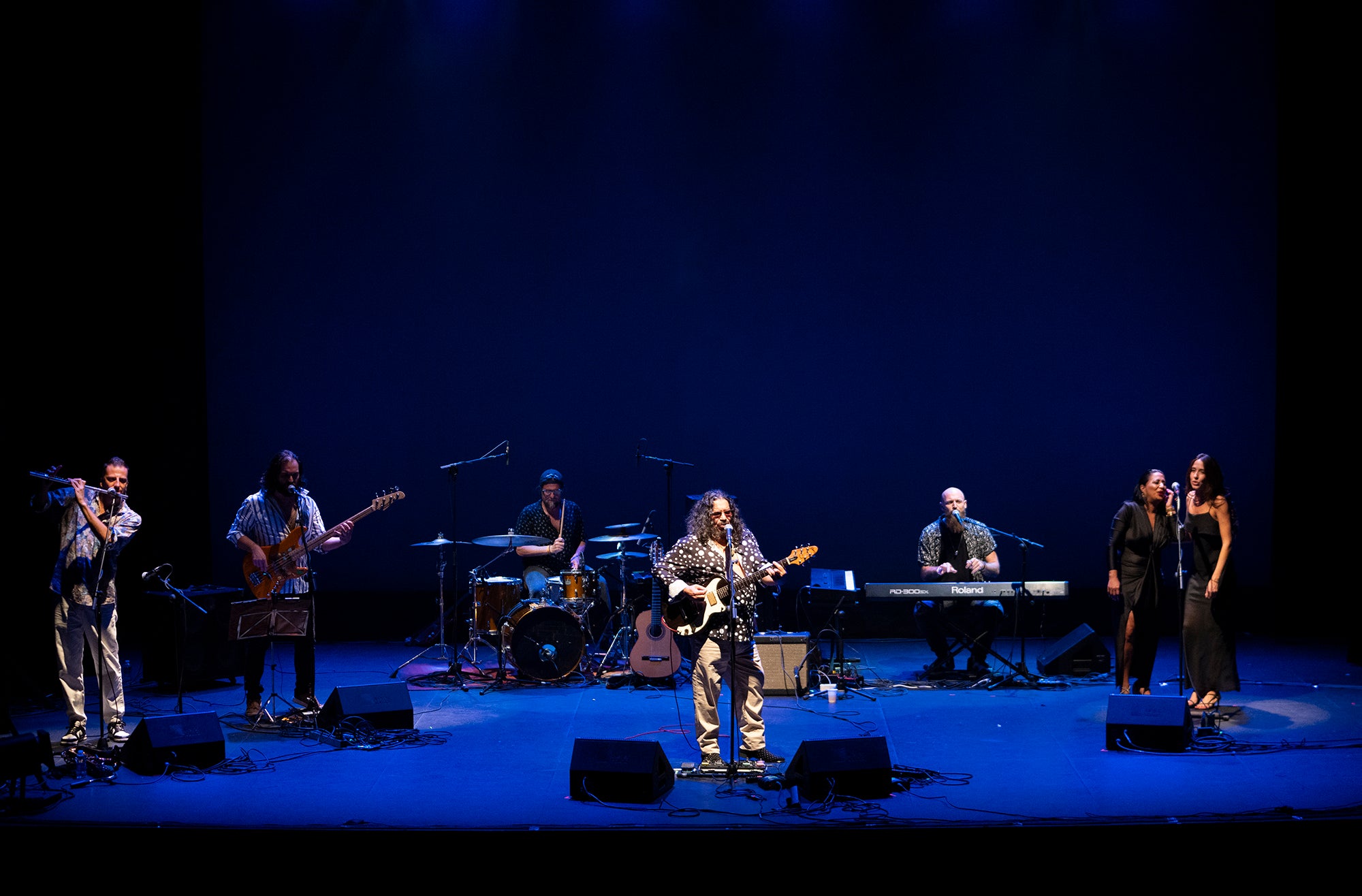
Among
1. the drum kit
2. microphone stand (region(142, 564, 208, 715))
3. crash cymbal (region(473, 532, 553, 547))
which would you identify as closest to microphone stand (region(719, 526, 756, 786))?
the drum kit

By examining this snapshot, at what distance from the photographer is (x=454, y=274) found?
1127 cm

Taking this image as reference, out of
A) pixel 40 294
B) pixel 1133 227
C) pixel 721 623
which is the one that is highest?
pixel 1133 227

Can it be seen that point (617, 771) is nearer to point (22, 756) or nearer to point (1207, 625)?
point (22, 756)

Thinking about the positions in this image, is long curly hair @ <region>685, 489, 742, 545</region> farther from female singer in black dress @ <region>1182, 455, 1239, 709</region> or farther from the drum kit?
female singer in black dress @ <region>1182, 455, 1239, 709</region>

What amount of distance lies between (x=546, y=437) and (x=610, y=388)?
0.77 meters

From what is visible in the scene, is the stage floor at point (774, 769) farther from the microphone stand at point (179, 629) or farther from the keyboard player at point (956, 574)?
the keyboard player at point (956, 574)

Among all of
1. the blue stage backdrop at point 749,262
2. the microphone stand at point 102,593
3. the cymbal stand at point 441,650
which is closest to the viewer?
the microphone stand at point 102,593

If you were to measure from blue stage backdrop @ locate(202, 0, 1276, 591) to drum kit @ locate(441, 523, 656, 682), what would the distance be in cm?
195

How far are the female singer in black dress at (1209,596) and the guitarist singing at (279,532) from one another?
5.39 m

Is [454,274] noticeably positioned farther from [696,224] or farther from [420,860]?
[420,860]

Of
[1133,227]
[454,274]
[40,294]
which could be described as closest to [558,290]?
[454,274]

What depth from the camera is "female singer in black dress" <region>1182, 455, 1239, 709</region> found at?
738 cm

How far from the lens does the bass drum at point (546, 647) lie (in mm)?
9062

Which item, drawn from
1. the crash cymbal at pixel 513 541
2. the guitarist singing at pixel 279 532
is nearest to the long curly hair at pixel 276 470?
the guitarist singing at pixel 279 532
